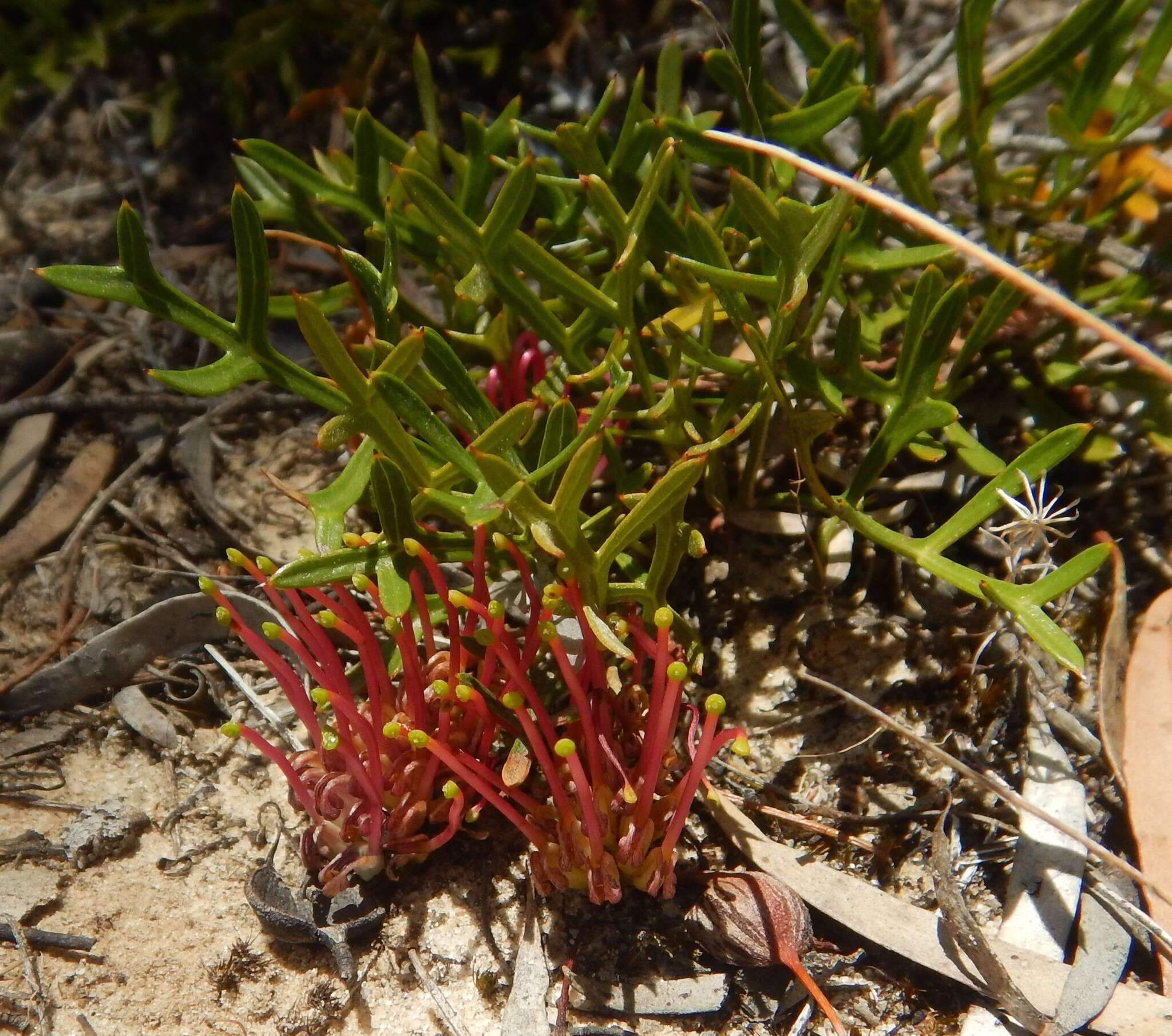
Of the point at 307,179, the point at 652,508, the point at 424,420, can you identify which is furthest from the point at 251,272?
the point at 652,508

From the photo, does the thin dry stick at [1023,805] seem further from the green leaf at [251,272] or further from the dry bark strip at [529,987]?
the green leaf at [251,272]

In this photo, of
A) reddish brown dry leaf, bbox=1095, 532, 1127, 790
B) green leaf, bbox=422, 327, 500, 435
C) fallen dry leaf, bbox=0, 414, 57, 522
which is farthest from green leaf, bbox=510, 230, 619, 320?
fallen dry leaf, bbox=0, 414, 57, 522

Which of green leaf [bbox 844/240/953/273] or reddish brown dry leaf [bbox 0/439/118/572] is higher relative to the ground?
green leaf [bbox 844/240/953/273]

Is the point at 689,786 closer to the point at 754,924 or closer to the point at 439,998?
the point at 754,924

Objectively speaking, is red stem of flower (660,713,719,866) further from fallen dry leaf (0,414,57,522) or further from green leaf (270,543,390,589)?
fallen dry leaf (0,414,57,522)

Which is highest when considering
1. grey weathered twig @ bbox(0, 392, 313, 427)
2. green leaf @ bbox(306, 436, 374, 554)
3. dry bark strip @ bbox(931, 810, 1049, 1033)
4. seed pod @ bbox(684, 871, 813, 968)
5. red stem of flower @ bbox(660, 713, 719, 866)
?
green leaf @ bbox(306, 436, 374, 554)

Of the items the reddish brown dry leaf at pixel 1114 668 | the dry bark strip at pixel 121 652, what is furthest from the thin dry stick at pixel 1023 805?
the dry bark strip at pixel 121 652
